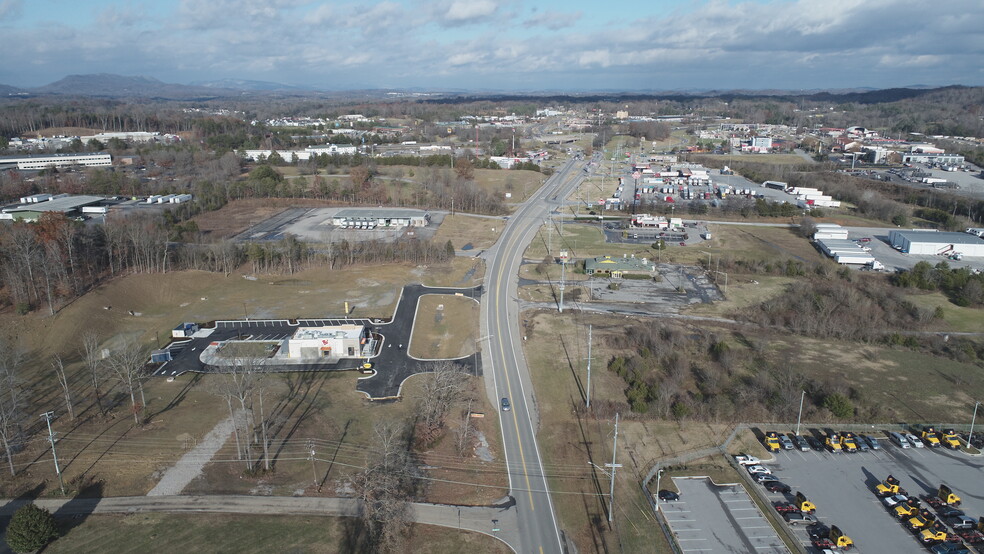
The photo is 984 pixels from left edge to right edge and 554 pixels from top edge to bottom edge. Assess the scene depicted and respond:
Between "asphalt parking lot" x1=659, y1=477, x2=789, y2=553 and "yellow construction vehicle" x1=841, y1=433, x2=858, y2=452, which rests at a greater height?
"yellow construction vehicle" x1=841, y1=433, x2=858, y2=452

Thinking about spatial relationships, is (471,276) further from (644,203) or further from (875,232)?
(875,232)

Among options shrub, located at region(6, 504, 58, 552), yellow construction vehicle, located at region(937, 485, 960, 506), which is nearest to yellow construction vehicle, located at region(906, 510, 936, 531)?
yellow construction vehicle, located at region(937, 485, 960, 506)

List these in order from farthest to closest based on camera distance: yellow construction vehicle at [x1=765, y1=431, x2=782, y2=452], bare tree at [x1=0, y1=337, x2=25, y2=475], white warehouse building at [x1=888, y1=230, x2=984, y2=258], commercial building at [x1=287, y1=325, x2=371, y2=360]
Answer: white warehouse building at [x1=888, y1=230, x2=984, y2=258]
commercial building at [x1=287, y1=325, x2=371, y2=360]
yellow construction vehicle at [x1=765, y1=431, x2=782, y2=452]
bare tree at [x1=0, y1=337, x2=25, y2=475]

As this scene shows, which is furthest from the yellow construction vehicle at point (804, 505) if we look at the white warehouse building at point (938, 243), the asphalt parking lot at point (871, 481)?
the white warehouse building at point (938, 243)

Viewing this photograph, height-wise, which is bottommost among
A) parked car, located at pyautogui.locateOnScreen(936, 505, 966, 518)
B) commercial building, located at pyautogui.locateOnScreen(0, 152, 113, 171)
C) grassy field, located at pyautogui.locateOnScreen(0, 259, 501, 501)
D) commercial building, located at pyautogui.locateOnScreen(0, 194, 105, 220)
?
parked car, located at pyautogui.locateOnScreen(936, 505, 966, 518)

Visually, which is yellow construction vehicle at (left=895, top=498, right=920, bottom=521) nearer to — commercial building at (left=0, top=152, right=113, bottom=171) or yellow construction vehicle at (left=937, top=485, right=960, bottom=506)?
yellow construction vehicle at (left=937, top=485, right=960, bottom=506)
